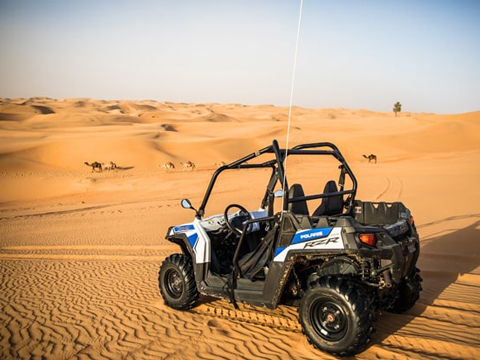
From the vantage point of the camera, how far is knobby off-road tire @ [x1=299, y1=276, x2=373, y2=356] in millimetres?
3894

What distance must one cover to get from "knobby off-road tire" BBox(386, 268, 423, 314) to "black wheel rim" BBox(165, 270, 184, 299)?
9.68ft

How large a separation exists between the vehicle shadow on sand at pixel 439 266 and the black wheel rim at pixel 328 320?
60cm

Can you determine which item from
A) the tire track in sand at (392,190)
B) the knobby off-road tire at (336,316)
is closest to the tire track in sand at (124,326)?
the knobby off-road tire at (336,316)

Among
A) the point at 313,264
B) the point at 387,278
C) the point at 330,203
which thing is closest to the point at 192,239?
the point at 313,264


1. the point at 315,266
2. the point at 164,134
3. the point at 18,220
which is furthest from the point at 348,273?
the point at 164,134

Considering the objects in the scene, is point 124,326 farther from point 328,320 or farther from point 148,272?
point 328,320

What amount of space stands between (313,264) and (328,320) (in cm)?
67

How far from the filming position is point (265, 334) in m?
4.85

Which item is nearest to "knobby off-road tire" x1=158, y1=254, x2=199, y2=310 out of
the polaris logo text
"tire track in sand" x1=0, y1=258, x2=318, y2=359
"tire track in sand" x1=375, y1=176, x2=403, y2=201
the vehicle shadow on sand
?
"tire track in sand" x1=0, y1=258, x2=318, y2=359

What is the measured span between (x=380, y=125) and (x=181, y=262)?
175ft

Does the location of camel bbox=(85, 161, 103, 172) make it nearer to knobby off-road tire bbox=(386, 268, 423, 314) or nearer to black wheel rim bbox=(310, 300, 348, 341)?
knobby off-road tire bbox=(386, 268, 423, 314)

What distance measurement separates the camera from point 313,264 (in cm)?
461

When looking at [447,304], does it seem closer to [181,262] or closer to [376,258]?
[376,258]

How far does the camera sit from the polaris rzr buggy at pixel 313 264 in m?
3.97
